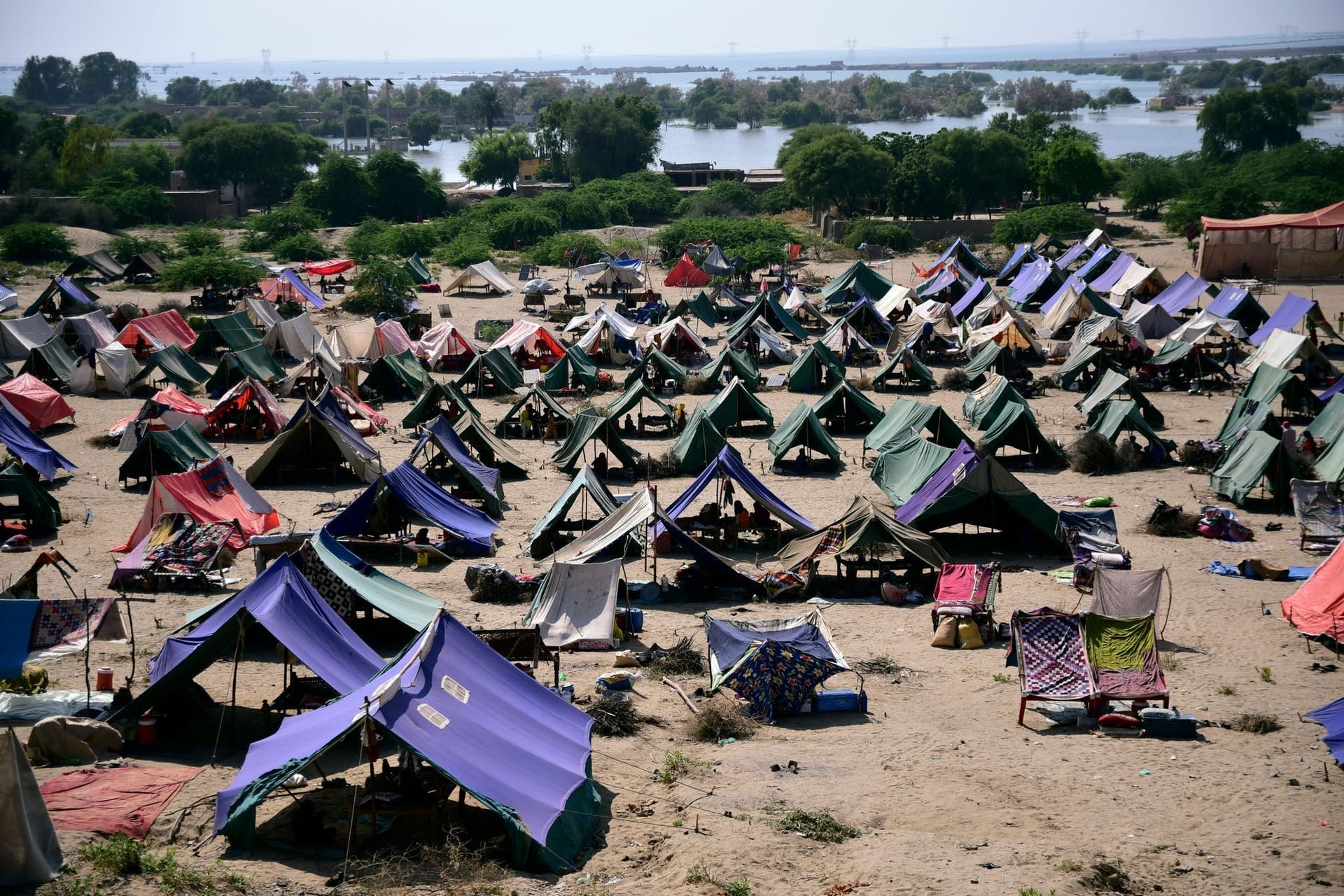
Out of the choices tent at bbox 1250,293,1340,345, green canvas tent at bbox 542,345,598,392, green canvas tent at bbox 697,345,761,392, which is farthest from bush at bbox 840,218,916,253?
green canvas tent at bbox 542,345,598,392

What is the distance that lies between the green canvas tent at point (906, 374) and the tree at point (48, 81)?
17865cm

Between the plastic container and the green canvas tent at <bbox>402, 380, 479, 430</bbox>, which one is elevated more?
the plastic container

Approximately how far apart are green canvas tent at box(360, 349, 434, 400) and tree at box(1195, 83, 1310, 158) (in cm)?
5982

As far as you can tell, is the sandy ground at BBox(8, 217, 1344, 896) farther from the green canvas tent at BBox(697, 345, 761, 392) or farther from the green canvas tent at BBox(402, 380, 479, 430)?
the green canvas tent at BBox(697, 345, 761, 392)

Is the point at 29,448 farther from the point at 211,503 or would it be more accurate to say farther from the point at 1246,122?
the point at 1246,122

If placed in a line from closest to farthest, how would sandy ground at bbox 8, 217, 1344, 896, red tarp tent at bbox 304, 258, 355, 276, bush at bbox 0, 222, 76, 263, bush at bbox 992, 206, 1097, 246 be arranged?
sandy ground at bbox 8, 217, 1344, 896
red tarp tent at bbox 304, 258, 355, 276
bush at bbox 0, 222, 76, 263
bush at bbox 992, 206, 1097, 246

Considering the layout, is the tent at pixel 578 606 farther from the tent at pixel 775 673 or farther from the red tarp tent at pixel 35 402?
the red tarp tent at pixel 35 402

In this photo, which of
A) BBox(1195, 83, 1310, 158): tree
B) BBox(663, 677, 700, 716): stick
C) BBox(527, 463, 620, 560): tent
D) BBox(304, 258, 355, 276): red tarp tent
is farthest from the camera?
BBox(1195, 83, 1310, 158): tree

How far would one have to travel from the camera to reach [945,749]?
544 inches

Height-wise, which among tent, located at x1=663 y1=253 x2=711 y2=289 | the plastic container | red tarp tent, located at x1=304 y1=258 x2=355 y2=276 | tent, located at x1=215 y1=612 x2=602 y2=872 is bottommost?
tent, located at x1=663 y1=253 x2=711 y2=289

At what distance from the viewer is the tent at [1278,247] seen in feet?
151

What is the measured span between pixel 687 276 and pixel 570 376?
58.0 feet

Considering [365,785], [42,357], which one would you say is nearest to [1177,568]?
[365,785]

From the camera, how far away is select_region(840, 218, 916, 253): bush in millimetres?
58156
